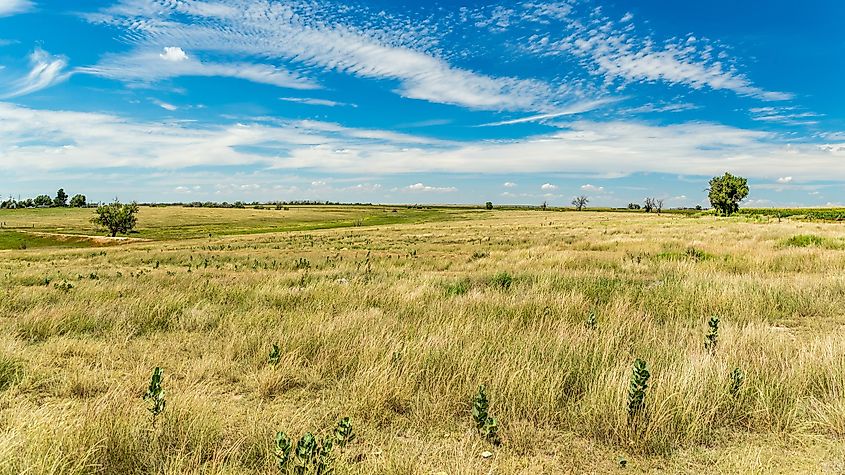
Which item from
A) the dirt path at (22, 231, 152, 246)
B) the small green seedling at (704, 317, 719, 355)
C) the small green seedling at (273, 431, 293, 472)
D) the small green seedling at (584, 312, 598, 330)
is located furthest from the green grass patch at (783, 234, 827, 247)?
the dirt path at (22, 231, 152, 246)

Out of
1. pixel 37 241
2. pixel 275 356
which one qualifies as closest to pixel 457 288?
pixel 275 356

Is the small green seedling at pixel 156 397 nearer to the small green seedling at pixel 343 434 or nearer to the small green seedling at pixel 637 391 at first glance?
the small green seedling at pixel 343 434

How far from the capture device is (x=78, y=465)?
2875mm

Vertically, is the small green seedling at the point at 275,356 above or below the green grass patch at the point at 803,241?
below

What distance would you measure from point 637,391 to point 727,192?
122m

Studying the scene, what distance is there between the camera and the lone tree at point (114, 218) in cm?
9406

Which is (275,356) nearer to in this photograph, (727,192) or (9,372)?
(9,372)

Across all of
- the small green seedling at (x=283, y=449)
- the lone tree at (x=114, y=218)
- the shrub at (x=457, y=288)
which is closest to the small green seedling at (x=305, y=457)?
the small green seedling at (x=283, y=449)

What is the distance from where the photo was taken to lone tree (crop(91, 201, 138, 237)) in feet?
309

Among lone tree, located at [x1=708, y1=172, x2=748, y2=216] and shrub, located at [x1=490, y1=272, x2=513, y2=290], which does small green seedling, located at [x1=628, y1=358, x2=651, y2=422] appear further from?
lone tree, located at [x1=708, y1=172, x2=748, y2=216]

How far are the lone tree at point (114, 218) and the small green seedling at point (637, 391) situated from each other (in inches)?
4406

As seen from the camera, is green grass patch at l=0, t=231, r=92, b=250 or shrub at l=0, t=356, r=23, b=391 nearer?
shrub at l=0, t=356, r=23, b=391

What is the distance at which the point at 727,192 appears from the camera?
Result: 340ft

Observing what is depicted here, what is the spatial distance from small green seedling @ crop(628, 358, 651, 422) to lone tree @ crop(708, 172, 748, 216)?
4760 inches
